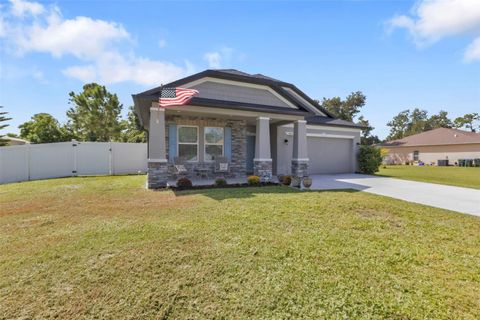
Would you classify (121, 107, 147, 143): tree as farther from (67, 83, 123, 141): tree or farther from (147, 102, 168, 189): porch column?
(147, 102, 168, 189): porch column

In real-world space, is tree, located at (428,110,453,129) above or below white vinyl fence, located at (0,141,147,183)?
above

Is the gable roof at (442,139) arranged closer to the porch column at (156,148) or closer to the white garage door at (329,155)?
the white garage door at (329,155)

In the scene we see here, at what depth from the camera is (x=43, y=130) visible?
2470cm

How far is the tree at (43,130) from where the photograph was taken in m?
24.5

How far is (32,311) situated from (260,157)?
8.32m

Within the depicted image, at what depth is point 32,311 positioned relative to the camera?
221cm

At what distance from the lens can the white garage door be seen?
14.3 metres

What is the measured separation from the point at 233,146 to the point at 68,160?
380 inches

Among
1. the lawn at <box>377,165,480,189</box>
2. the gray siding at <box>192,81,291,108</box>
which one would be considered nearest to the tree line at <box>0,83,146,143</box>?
the gray siding at <box>192,81,291,108</box>

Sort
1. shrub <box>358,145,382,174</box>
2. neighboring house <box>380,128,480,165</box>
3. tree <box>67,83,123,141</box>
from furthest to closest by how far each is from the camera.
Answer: neighboring house <box>380,128,480,165</box>, tree <box>67,83,123,141</box>, shrub <box>358,145,382,174</box>

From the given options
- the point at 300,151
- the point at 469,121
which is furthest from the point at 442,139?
the point at 469,121

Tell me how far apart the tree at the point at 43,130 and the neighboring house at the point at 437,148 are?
42782mm

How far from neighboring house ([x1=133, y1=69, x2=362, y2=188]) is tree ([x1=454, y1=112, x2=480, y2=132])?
5860cm

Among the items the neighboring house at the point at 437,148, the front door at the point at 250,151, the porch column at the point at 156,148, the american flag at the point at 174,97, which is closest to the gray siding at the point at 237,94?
the american flag at the point at 174,97
